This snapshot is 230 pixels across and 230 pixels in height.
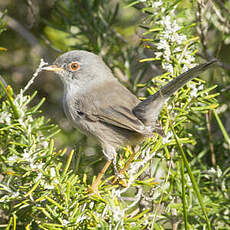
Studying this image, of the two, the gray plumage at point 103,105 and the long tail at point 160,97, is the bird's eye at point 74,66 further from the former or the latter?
the long tail at point 160,97

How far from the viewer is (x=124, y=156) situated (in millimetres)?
2959

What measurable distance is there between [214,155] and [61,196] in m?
1.51

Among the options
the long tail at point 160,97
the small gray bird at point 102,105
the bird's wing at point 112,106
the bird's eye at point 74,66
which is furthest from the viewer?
the bird's eye at point 74,66

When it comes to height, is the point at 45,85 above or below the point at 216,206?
above

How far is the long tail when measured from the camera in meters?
2.25

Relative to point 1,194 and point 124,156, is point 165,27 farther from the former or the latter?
point 1,194

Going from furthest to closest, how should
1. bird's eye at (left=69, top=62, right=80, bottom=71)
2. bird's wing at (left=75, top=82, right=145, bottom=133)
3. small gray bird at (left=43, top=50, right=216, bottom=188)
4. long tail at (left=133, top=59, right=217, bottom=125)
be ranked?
bird's eye at (left=69, top=62, right=80, bottom=71)
bird's wing at (left=75, top=82, right=145, bottom=133)
small gray bird at (left=43, top=50, right=216, bottom=188)
long tail at (left=133, top=59, right=217, bottom=125)

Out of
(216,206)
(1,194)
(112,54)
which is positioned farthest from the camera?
(112,54)

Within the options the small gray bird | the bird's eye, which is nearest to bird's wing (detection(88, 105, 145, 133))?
the small gray bird

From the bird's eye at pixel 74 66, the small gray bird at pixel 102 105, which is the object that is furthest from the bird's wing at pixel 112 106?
the bird's eye at pixel 74 66

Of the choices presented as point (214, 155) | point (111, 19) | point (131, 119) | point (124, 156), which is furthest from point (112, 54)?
point (214, 155)

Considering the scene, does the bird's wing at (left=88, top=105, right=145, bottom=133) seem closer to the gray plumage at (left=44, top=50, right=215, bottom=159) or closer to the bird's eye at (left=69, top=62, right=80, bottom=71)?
the gray plumage at (left=44, top=50, right=215, bottom=159)

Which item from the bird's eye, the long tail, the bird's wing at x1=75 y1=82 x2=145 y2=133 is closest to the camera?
the long tail

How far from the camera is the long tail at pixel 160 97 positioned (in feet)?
7.38
